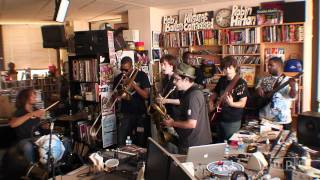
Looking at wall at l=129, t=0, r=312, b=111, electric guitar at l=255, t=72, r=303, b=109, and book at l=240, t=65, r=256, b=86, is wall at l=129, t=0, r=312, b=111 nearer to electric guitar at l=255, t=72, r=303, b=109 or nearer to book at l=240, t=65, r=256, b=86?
book at l=240, t=65, r=256, b=86

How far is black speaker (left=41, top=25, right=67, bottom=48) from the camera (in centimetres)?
635

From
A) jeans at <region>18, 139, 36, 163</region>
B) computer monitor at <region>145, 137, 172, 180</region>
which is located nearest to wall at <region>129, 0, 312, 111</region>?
jeans at <region>18, 139, 36, 163</region>

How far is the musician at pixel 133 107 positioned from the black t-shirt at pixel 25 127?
58.4 inches

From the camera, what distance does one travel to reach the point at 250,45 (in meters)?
5.87

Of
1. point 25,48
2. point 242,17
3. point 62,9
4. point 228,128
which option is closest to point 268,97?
point 228,128

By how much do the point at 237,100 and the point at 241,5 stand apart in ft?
9.15

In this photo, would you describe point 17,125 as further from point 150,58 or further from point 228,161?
point 150,58

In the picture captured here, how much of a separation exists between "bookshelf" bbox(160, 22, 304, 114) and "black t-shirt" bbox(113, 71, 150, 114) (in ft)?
5.67

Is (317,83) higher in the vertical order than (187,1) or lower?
lower

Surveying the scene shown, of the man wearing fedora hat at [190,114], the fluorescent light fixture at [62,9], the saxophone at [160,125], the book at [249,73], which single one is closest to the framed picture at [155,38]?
the book at [249,73]

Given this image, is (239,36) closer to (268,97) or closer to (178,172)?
(268,97)

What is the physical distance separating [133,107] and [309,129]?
3085mm

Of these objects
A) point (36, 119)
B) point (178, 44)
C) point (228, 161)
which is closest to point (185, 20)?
point (178, 44)

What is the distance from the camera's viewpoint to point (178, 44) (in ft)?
21.9
